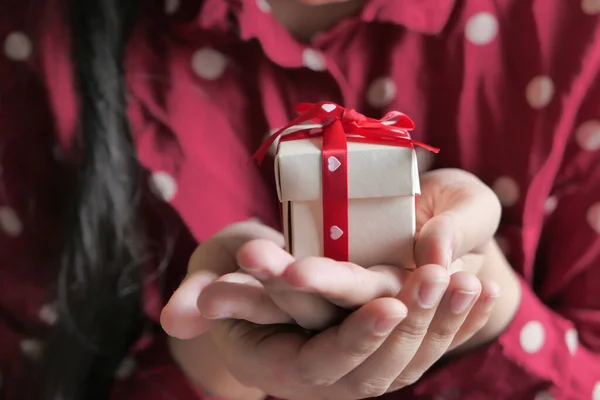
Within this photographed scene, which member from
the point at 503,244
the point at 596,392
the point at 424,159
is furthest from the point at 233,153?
the point at 596,392

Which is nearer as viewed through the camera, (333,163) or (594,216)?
(333,163)

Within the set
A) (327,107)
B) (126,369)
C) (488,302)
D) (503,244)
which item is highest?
(327,107)

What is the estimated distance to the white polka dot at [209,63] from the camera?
23.9 inches

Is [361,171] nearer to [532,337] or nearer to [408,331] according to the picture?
[408,331]

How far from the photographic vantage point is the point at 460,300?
1.06ft

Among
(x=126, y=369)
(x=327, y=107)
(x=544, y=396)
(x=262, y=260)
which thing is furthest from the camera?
(x=126, y=369)

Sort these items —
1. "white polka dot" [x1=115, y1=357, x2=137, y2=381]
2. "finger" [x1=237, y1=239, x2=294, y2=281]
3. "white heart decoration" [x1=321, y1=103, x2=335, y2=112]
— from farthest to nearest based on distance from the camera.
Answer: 1. "white polka dot" [x1=115, y1=357, x2=137, y2=381]
2. "white heart decoration" [x1=321, y1=103, x2=335, y2=112]
3. "finger" [x1=237, y1=239, x2=294, y2=281]

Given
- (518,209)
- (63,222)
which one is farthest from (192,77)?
(518,209)

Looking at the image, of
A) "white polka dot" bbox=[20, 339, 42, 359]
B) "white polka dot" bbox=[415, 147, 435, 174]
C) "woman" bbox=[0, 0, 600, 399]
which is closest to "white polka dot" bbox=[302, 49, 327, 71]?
"woman" bbox=[0, 0, 600, 399]

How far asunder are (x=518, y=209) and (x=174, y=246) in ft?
1.27

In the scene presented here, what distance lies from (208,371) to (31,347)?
0.24m

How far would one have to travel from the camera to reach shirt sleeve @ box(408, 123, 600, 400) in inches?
20.9

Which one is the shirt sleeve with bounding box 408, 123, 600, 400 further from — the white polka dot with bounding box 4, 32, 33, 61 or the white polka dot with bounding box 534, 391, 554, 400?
the white polka dot with bounding box 4, 32, 33, 61

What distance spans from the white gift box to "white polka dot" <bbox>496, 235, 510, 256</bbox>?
265 millimetres
